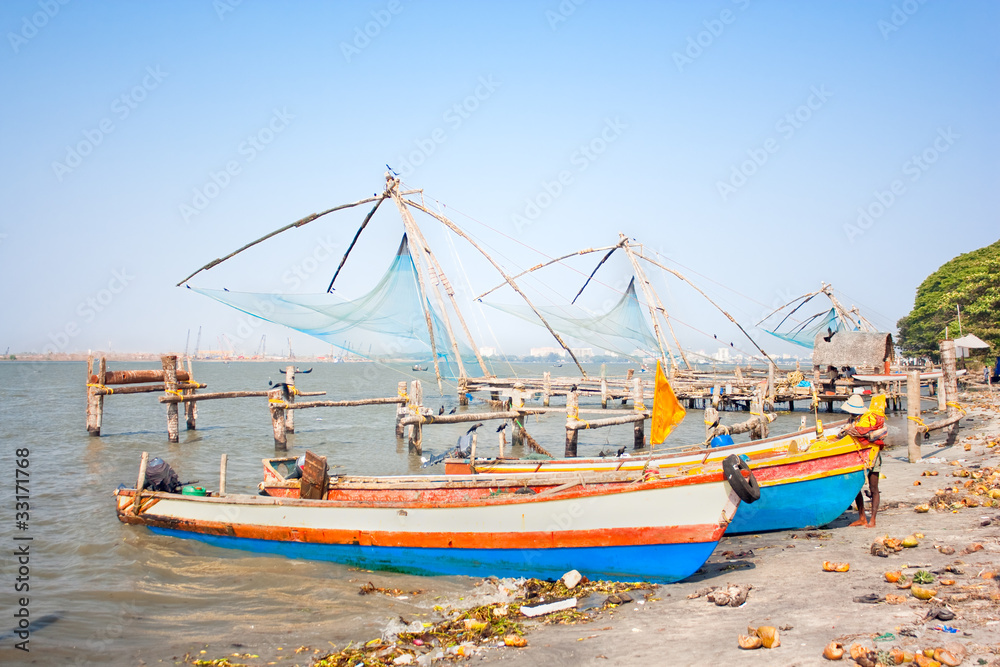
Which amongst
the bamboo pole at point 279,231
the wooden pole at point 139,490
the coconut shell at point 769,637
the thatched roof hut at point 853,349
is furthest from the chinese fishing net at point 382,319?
the thatched roof hut at point 853,349

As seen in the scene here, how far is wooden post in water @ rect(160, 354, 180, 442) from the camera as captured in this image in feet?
56.0

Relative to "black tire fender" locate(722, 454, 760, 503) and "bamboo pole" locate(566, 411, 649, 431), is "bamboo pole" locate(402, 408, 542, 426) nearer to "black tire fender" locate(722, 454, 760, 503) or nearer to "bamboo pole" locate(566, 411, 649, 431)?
"bamboo pole" locate(566, 411, 649, 431)

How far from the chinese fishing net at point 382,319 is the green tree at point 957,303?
26.8 m

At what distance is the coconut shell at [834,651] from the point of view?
4.02 meters

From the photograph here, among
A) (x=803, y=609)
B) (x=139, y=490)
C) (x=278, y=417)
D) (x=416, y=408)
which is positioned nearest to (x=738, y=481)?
(x=803, y=609)

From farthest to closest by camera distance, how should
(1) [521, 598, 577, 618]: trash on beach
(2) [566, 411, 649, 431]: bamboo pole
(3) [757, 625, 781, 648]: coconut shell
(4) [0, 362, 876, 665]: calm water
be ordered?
(2) [566, 411, 649, 431]: bamboo pole < (4) [0, 362, 876, 665]: calm water < (1) [521, 598, 577, 618]: trash on beach < (3) [757, 625, 781, 648]: coconut shell

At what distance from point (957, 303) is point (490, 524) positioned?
3584 cm

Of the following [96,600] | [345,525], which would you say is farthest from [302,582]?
[96,600]

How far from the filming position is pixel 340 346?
715 inches

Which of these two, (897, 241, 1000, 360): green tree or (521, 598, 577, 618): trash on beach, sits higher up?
(897, 241, 1000, 360): green tree

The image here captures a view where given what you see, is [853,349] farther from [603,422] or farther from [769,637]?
[769,637]

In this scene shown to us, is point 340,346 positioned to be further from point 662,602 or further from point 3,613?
point 662,602

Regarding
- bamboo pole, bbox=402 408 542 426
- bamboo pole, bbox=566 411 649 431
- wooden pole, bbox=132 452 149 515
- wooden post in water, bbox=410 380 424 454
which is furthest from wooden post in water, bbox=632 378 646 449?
wooden pole, bbox=132 452 149 515

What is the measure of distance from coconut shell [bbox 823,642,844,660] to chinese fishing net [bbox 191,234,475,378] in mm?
14676
